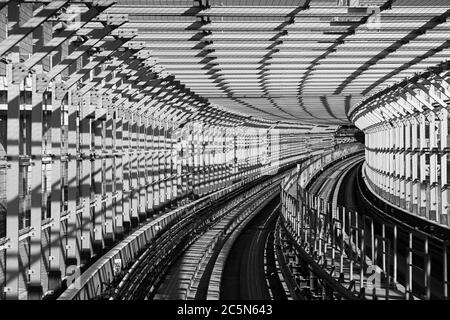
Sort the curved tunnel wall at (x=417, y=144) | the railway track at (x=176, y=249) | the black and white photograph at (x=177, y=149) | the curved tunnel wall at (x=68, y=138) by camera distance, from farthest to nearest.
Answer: the curved tunnel wall at (x=417, y=144), the railway track at (x=176, y=249), the black and white photograph at (x=177, y=149), the curved tunnel wall at (x=68, y=138)

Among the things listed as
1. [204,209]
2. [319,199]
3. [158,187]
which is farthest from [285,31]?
[204,209]

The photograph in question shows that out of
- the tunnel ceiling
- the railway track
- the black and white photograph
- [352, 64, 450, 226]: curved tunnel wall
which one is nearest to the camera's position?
the black and white photograph

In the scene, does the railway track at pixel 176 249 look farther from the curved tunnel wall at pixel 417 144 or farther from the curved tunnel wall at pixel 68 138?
the curved tunnel wall at pixel 417 144

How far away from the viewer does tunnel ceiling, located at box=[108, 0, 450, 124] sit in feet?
49.9

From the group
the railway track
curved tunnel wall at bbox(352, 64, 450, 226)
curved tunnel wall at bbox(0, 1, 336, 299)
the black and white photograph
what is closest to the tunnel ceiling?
the black and white photograph

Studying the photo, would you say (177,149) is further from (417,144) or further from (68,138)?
(68,138)

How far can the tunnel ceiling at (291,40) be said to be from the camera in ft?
49.9

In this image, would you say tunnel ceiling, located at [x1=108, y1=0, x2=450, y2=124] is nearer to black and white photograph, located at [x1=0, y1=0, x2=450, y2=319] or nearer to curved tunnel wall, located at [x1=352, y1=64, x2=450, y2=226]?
black and white photograph, located at [x1=0, y1=0, x2=450, y2=319]

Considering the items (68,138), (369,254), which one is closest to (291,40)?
(369,254)

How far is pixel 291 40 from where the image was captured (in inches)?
727

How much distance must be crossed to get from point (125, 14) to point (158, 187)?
16.1 meters

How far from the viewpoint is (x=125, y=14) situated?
48.1 ft

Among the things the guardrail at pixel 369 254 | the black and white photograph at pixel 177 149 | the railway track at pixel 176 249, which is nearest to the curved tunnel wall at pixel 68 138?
the black and white photograph at pixel 177 149
